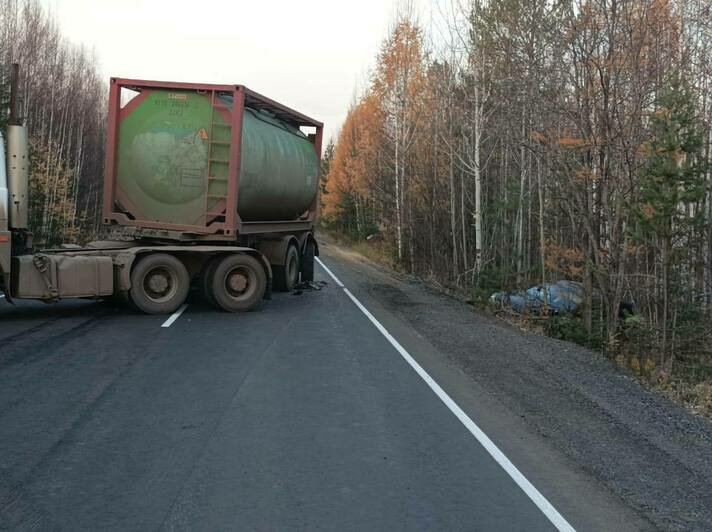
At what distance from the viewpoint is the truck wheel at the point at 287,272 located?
16.1m

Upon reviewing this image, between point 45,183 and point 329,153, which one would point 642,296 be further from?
point 329,153

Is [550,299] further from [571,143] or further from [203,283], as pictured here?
[203,283]

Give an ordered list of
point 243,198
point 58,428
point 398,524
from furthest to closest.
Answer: point 243,198, point 58,428, point 398,524

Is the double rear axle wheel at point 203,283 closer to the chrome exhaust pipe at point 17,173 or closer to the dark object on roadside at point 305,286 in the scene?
the chrome exhaust pipe at point 17,173

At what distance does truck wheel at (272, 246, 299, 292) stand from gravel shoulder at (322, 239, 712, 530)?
4.12 meters

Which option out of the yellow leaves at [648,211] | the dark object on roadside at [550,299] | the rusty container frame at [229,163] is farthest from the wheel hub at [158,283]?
the yellow leaves at [648,211]

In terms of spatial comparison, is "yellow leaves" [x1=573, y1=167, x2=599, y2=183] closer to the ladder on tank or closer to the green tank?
the green tank

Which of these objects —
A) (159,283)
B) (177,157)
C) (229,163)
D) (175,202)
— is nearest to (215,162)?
(229,163)

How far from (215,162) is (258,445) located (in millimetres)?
8209

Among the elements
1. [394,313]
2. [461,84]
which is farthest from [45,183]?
[394,313]

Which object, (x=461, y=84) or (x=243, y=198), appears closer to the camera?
(x=243, y=198)

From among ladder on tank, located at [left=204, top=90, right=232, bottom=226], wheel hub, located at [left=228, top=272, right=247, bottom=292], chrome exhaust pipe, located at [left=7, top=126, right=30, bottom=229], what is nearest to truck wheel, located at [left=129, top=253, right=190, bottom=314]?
wheel hub, located at [left=228, top=272, right=247, bottom=292]

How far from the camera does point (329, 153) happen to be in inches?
3014

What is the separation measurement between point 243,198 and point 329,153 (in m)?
64.3
